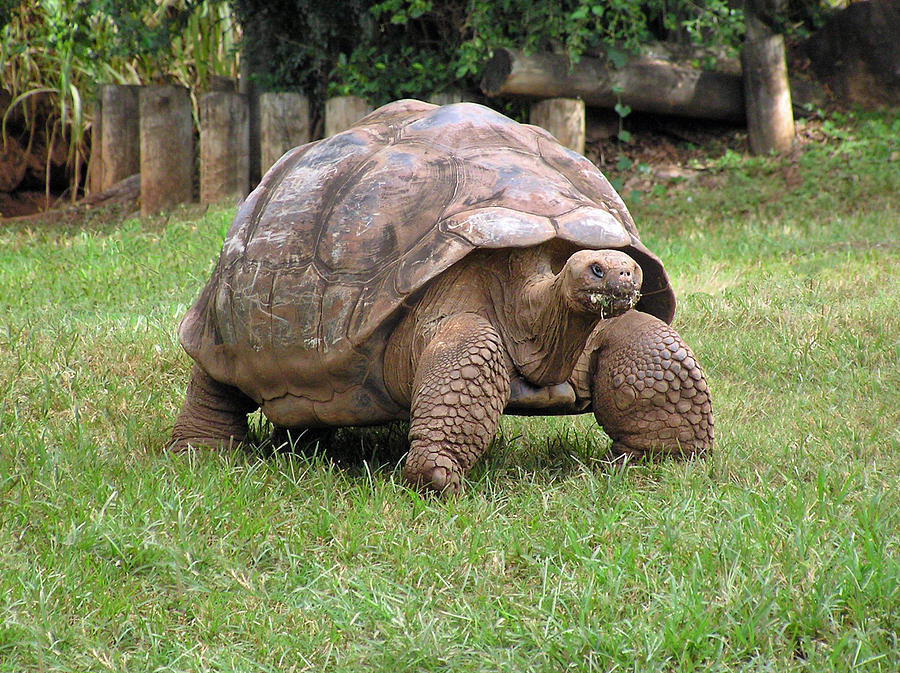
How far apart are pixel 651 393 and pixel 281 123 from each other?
5.15m

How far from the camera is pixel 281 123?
740 cm

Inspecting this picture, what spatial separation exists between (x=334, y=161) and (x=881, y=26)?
22.0 ft

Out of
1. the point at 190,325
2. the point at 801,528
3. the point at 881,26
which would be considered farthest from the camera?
the point at 881,26

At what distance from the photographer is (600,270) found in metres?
2.52

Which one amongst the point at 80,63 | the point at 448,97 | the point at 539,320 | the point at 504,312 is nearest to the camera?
the point at 539,320

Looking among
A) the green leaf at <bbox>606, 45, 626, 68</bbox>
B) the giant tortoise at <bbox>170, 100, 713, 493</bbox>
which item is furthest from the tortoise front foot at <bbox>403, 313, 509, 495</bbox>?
the green leaf at <bbox>606, 45, 626, 68</bbox>

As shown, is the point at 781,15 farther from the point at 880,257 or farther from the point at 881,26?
the point at 880,257

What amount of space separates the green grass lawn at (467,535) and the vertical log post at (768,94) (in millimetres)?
3782

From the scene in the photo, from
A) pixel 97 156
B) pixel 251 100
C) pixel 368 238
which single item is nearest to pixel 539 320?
pixel 368 238

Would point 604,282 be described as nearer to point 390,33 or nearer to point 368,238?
point 368,238

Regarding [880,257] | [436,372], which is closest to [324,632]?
[436,372]

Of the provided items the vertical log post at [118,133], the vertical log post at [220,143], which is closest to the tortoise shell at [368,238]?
the vertical log post at [220,143]

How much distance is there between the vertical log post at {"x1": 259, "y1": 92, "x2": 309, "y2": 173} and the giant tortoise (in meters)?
4.26

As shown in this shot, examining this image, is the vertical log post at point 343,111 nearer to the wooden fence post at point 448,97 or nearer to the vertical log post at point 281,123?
the vertical log post at point 281,123
